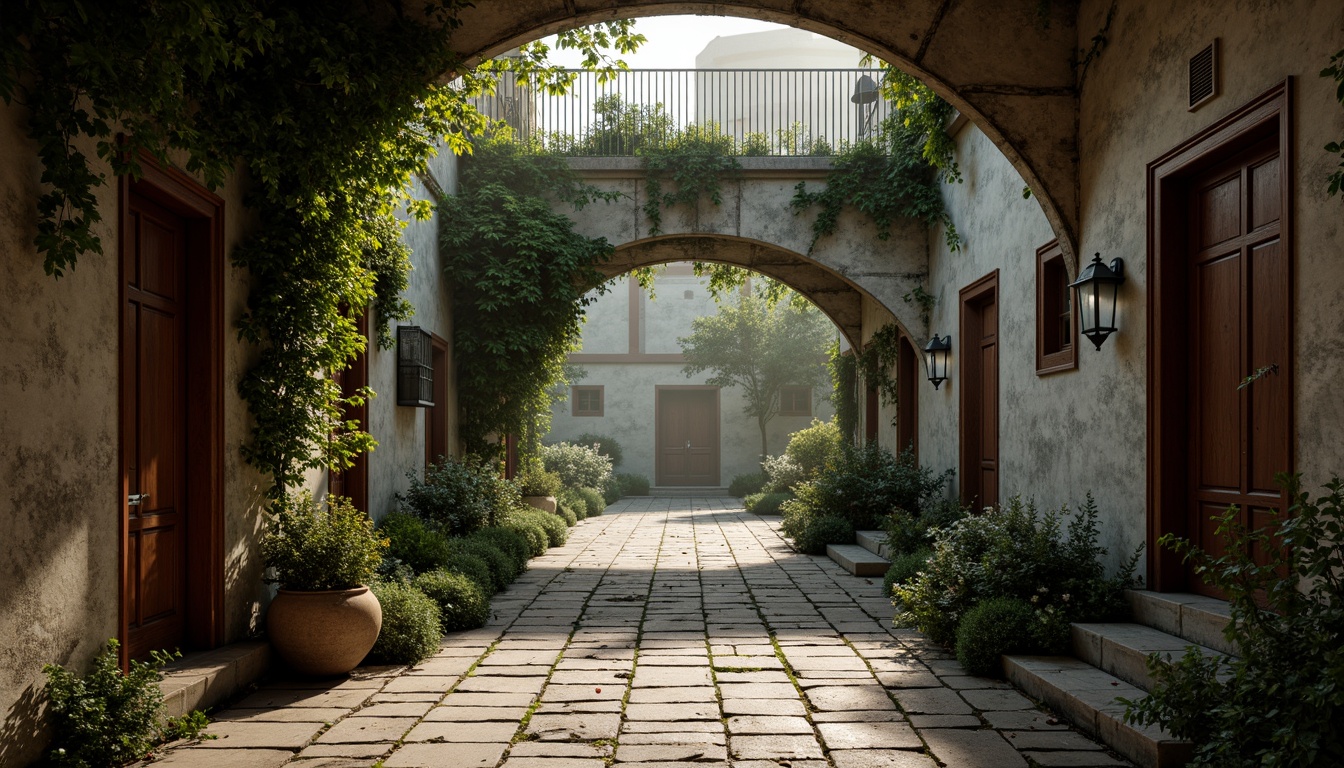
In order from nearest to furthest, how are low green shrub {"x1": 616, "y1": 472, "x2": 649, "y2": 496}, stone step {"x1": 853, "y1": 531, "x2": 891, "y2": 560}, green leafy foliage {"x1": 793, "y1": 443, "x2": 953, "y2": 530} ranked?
stone step {"x1": 853, "y1": 531, "x2": 891, "y2": 560} < green leafy foliage {"x1": 793, "y1": 443, "x2": 953, "y2": 530} < low green shrub {"x1": 616, "y1": 472, "x2": 649, "y2": 496}

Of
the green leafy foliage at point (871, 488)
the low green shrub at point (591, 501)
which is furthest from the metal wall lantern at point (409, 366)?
the low green shrub at point (591, 501)

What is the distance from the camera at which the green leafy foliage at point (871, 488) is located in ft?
37.0

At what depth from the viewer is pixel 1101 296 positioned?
6.19m

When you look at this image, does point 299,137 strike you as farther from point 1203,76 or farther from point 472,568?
point 1203,76

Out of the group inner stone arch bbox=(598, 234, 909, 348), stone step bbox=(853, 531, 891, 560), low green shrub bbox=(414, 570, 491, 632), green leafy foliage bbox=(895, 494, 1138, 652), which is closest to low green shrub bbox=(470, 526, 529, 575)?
low green shrub bbox=(414, 570, 491, 632)

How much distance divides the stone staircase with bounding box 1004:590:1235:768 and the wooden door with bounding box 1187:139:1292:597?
13.0 inches

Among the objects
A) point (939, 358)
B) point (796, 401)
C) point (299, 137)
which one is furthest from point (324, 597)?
point (796, 401)

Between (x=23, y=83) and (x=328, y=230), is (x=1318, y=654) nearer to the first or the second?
(x=23, y=83)

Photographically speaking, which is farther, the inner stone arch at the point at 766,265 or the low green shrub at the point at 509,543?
the inner stone arch at the point at 766,265

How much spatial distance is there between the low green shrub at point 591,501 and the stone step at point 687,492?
15.9 feet

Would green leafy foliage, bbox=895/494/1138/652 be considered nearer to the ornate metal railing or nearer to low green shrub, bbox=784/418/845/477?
the ornate metal railing

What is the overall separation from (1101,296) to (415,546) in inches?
187

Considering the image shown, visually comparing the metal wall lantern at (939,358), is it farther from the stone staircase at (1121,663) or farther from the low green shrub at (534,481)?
the low green shrub at (534,481)

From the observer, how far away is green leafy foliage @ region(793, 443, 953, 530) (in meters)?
11.3
